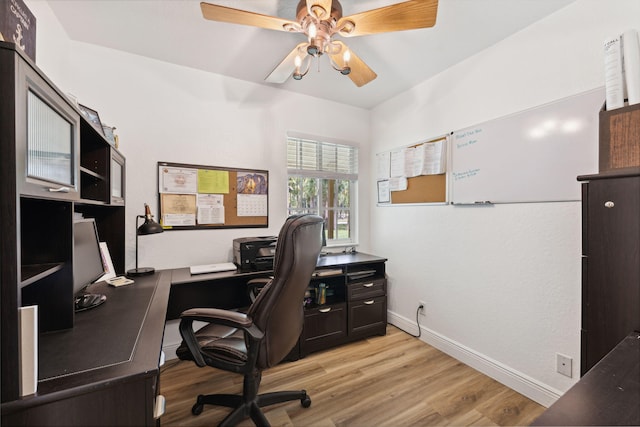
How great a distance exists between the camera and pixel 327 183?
3.21 m

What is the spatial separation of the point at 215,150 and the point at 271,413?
7.08 ft

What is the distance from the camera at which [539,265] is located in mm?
1769

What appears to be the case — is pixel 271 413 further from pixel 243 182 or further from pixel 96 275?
pixel 243 182

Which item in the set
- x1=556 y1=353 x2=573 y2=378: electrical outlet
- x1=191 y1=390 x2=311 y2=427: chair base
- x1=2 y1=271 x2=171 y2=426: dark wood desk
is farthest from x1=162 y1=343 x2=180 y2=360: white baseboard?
x1=556 y1=353 x2=573 y2=378: electrical outlet

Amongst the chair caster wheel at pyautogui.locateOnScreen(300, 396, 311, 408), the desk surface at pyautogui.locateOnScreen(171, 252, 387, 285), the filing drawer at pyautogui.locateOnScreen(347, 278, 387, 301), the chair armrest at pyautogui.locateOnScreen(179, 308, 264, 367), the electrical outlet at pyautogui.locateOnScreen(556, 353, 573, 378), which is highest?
the desk surface at pyautogui.locateOnScreen(171, 252, 387, 285)

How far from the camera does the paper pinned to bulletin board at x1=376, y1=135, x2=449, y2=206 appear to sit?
242 centimetres

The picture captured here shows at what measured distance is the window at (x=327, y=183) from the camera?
2.99m

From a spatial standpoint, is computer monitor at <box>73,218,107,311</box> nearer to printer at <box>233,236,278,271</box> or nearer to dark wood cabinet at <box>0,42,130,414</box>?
dark wood cabinet at <box>0,42,130,414</box>

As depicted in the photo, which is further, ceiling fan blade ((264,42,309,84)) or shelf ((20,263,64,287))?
ceiling fan blade ((264,42,309,84))

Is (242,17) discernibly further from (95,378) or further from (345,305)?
(345,305)

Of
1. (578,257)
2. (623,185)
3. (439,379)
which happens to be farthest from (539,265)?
(439,379)

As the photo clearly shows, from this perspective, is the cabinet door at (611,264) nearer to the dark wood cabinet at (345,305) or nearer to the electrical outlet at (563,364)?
the electrical outlet at (563,364)

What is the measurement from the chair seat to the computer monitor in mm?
522

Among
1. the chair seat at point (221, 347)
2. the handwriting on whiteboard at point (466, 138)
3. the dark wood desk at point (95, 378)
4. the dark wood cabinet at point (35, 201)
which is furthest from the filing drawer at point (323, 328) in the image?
the handwriting on whiteboard at point (466, 138)
